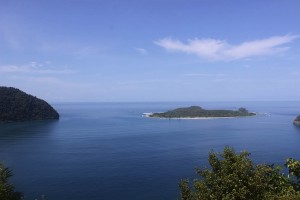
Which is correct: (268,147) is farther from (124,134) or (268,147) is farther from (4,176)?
(4,176)

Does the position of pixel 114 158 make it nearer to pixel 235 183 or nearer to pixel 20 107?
pixel 235 183

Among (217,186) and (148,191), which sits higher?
(217,186)

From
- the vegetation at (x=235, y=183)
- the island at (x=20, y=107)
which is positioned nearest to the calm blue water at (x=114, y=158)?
the vegetation at (x=235, y=183)

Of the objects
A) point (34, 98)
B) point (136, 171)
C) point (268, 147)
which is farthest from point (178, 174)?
point (34, 98)

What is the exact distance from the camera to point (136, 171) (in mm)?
61625

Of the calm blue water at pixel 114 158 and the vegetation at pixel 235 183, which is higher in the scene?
the vegetation at pixel 235 183

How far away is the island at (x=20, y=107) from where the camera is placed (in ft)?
535

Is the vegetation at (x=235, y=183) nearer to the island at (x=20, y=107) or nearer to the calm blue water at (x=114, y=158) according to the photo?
the calm blue water at (x=114, y=158)

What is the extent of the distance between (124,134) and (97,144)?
2333 cm

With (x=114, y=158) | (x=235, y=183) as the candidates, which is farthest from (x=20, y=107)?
(x=235, y=183)

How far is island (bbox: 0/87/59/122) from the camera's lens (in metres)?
163

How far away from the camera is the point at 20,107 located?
170000mm

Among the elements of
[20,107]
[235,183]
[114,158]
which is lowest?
[114,158]

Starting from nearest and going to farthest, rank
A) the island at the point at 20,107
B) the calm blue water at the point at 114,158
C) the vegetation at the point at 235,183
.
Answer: the vegetation at the point at 235,183
the calm blue water at the point at 114,158
the island at the point at 20,107
